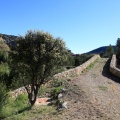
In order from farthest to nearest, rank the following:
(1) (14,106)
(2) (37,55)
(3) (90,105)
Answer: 1. (1) (14,106)
2. (2) (37,55)
3. (3) (90,105)

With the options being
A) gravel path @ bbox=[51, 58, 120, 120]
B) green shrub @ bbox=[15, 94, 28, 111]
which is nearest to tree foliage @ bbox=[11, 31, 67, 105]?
green shrub @ bbox=[15, 94, 28, 111]

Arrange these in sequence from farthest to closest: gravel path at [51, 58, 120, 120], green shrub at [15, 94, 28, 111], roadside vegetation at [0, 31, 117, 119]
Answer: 1. green shrub at [15, 94, 28, 111]
2. roadside vegetation at [0, 31, 117, 119]
3. gravel path at [51, 58, 120, 120]

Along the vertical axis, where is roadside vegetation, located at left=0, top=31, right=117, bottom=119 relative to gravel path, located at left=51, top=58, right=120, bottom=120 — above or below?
above

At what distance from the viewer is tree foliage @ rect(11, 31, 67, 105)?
1157 cm

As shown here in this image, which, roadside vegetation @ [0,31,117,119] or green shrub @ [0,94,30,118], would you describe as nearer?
green shrub @ [0,94,30,118]

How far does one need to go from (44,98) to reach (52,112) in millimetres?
3141

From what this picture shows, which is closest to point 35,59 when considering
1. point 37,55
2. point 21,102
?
point 37,55

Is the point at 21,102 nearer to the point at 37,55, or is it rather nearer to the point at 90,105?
the point at 37,55

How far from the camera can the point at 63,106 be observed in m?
11.2

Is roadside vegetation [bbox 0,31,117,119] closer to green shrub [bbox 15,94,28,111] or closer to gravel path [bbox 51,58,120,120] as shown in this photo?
green shrub [bbox 15,94,28,111]

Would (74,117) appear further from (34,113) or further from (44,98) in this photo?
(44,98)

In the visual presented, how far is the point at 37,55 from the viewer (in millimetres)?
11578

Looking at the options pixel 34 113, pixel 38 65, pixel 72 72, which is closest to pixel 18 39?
pixel 38 65

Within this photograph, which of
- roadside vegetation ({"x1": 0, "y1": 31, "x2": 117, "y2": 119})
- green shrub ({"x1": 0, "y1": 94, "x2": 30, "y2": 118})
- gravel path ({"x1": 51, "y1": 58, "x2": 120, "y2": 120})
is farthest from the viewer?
roadside vegetation ({"x1": 0, "y1": 31, "x2": 117, "y2": 119})
